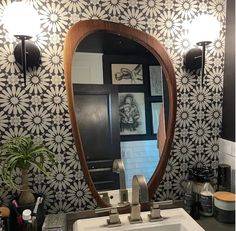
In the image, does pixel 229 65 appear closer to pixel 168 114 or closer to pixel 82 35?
pixel 168 114

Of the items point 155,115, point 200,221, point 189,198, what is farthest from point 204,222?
point 155,115

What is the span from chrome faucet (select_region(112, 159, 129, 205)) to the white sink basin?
71mm

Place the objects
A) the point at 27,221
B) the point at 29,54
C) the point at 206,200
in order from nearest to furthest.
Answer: the point at 27,221
the point at 29,54
the point at 206,200

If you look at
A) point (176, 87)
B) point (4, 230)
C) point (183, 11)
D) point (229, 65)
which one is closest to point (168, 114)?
point (176, 87)

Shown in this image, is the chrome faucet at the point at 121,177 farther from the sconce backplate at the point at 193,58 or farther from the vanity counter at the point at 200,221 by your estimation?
the sconce backplate at the point at 193,58

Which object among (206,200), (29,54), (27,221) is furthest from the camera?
(206,200)

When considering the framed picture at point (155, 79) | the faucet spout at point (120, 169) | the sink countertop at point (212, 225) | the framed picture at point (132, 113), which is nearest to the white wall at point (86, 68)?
the framed picture at point (132, 113)

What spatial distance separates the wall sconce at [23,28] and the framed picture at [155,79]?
0.53 meters

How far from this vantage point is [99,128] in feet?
3.93

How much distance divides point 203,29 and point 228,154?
2.06ft

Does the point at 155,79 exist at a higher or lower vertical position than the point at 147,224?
higher

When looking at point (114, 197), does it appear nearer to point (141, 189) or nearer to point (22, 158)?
point (141, 189)

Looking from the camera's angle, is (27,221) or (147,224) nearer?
A: (27,221)

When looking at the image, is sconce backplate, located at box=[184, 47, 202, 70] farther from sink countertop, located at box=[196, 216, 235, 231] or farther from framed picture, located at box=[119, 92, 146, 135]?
sink countertop, located at box=[196, 216, 235, 231]
